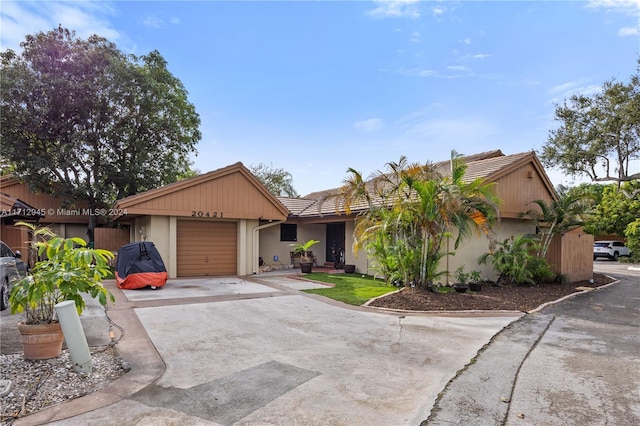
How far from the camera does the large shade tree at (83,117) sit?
18281 mm

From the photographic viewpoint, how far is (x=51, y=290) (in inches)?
179

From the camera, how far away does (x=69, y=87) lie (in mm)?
18219

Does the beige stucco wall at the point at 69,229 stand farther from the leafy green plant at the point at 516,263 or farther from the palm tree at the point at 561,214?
the palm tree at the point at 561,214

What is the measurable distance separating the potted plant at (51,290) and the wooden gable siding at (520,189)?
40.5 feet

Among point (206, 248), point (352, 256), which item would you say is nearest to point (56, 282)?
point (206, 248)

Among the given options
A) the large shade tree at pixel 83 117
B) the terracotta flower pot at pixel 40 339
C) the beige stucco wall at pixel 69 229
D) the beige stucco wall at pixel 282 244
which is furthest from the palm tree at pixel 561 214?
the beige stucco wall at pixel 69 229

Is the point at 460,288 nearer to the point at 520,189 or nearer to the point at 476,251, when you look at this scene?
the point at 476,251

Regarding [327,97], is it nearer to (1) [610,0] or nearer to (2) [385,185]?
(2) [385,185]

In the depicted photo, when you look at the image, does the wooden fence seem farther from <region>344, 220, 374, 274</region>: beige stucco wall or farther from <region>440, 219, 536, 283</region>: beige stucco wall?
<region>344, 220, 374, 274</region>: beige stucco wall

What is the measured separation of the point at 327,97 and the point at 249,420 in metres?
14.9

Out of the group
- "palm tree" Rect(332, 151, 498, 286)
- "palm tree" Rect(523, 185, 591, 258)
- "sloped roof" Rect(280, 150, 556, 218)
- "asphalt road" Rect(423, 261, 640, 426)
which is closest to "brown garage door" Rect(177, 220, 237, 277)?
"sloped roof" Rect(280, 150, 556, 218)

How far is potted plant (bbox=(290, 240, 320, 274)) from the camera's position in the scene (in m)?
16.4

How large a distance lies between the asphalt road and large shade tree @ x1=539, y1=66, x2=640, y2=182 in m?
18.4

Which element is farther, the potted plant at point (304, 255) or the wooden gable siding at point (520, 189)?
the potted plant at point (304, 255)
